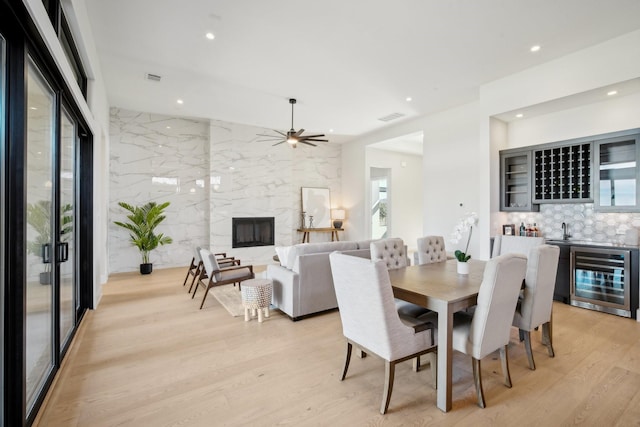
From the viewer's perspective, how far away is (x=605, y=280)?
391 cm

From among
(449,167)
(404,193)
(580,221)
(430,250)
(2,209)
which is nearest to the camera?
(2,209)

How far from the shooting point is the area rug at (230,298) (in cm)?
402

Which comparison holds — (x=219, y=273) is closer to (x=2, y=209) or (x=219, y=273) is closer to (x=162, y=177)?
(x=2, y=209)

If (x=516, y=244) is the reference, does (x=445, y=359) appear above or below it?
below

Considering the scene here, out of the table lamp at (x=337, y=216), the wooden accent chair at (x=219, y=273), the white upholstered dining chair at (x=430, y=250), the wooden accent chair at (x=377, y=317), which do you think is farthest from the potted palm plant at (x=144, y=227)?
the wooden accent chair at (x=377, y=317)

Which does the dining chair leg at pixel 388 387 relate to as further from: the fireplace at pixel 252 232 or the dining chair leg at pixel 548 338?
the fireplace at pixel 252 232

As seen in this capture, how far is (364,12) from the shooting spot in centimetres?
319

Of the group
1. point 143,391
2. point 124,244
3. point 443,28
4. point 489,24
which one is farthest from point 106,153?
point 489,24

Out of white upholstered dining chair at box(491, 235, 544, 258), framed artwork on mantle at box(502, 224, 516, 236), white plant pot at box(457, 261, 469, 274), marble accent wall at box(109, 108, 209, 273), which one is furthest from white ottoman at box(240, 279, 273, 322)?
marble accent wall at box(109, 108, 209, 273)

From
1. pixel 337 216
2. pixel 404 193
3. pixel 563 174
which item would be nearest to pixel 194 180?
pixel 337 216

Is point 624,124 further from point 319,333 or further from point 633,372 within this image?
point 319,333

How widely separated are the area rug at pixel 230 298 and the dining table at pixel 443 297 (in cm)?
231

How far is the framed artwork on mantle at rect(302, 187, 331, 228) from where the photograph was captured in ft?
29.0

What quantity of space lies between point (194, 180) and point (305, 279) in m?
4.82
